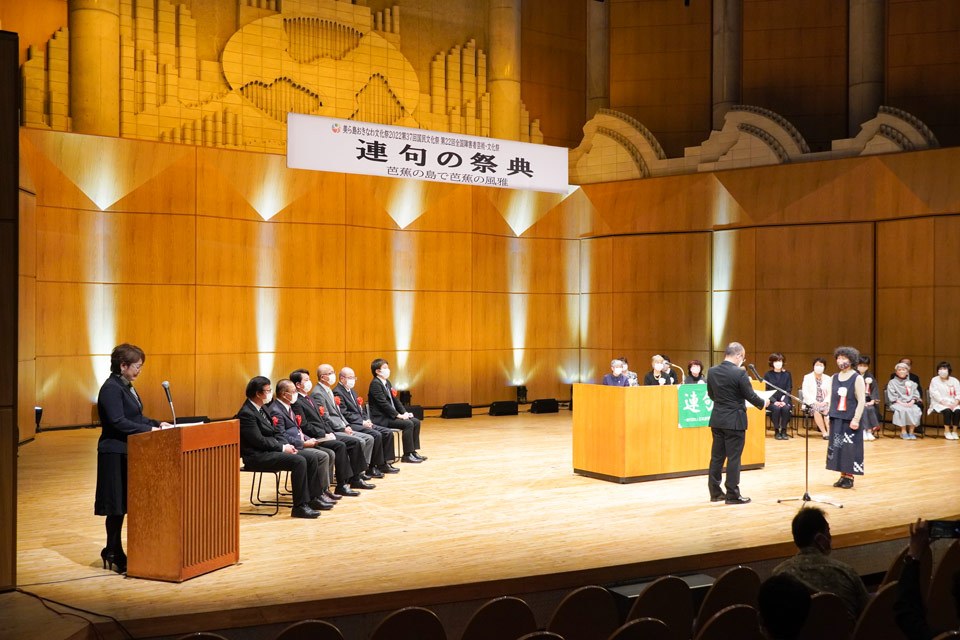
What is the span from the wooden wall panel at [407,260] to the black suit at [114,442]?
299 inches

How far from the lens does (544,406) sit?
13.6 m

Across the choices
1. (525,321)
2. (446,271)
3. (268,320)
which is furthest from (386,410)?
(525,321)

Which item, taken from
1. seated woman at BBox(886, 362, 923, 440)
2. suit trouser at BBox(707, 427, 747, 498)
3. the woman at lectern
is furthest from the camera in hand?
seated woman at BBox(886, 362, 923, 440)

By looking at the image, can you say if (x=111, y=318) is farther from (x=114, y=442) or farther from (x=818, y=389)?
(x=818, y=389)

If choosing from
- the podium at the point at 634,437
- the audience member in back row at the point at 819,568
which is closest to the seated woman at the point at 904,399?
the podium at the point at 634,437

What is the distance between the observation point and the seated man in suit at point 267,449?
19.6ft

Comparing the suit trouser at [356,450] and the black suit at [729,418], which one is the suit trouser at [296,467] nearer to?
the suit trouser at [356,450]

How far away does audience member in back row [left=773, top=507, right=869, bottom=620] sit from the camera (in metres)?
2.98

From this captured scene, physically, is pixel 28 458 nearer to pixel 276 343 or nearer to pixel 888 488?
pixel 276 343

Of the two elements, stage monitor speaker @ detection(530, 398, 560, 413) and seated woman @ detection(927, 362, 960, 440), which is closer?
seated woman @ detection(927, 362, 960, 440)

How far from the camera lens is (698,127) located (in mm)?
14617

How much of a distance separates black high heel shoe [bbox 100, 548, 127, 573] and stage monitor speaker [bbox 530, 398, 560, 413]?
9.25m

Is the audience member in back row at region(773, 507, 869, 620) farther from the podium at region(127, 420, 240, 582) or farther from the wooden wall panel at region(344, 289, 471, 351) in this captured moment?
the wooden wall panel at region(344, 289, 471, 351)

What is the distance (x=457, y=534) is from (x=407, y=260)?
747 centimetres
